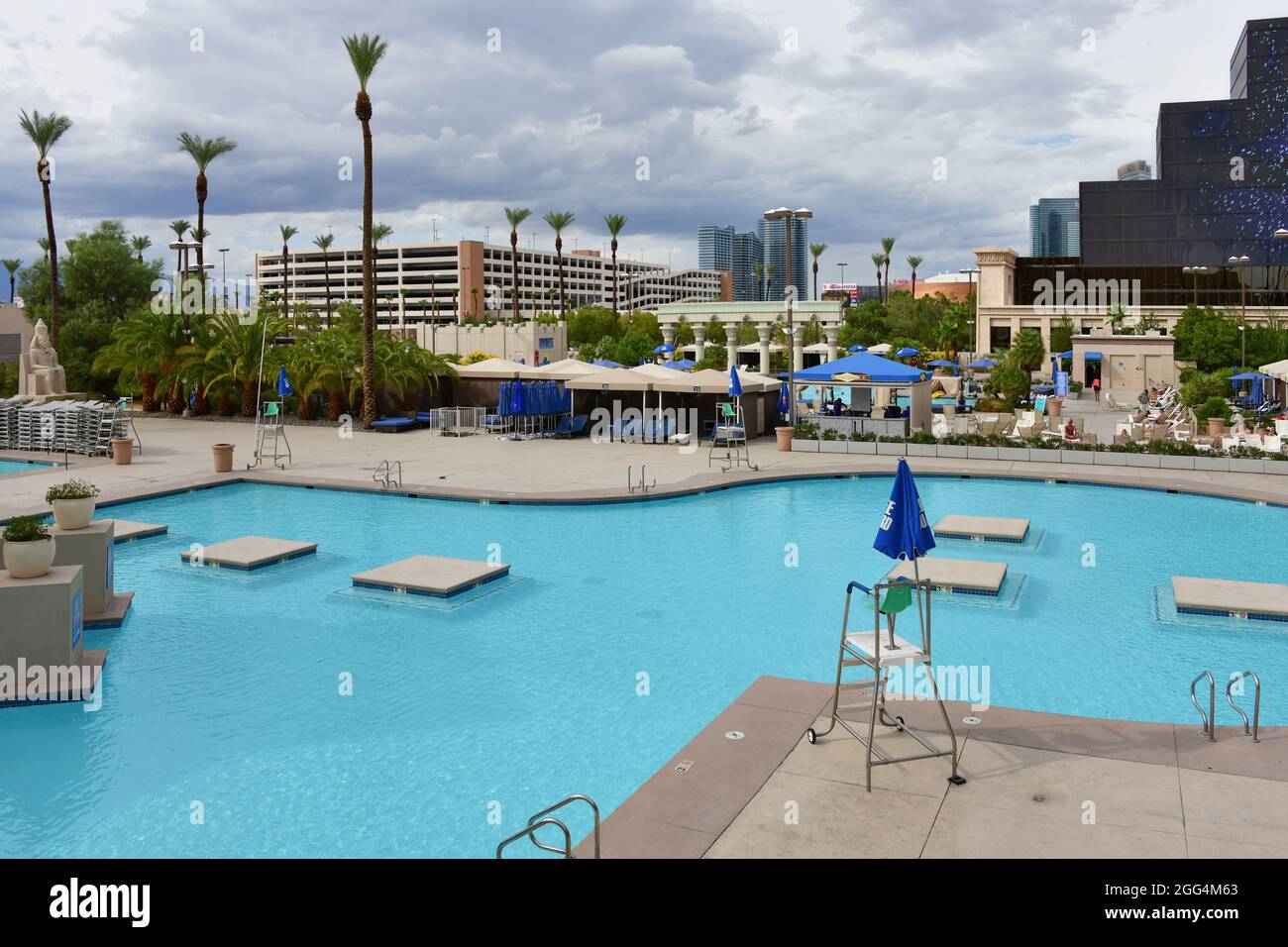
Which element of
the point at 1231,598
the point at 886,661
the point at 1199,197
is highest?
the point at 1199,197

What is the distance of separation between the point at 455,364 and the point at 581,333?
55.5 meters

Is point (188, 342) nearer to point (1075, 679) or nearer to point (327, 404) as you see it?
point (327, 404)

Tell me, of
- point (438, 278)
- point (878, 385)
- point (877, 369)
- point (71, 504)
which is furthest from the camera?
point (438, 278)

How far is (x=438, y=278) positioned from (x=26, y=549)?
526 feet

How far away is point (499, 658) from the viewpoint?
11.8 meters

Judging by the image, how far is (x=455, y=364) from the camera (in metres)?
40.8

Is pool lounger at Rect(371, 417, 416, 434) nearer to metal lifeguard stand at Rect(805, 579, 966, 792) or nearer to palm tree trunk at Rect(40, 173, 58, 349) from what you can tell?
palm tree trunk at Rect(40, 173, 58, 349)

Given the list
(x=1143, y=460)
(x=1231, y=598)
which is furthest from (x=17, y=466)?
(x=1143, y=460)

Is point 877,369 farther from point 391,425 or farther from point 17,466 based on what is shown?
point 17,466

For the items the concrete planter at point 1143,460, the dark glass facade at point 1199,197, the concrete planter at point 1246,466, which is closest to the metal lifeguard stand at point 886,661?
the concrete planter at point 1143,460

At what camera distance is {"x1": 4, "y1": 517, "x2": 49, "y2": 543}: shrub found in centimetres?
1039

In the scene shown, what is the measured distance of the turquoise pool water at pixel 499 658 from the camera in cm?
811

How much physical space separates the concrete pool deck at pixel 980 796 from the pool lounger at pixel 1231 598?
4584mm
